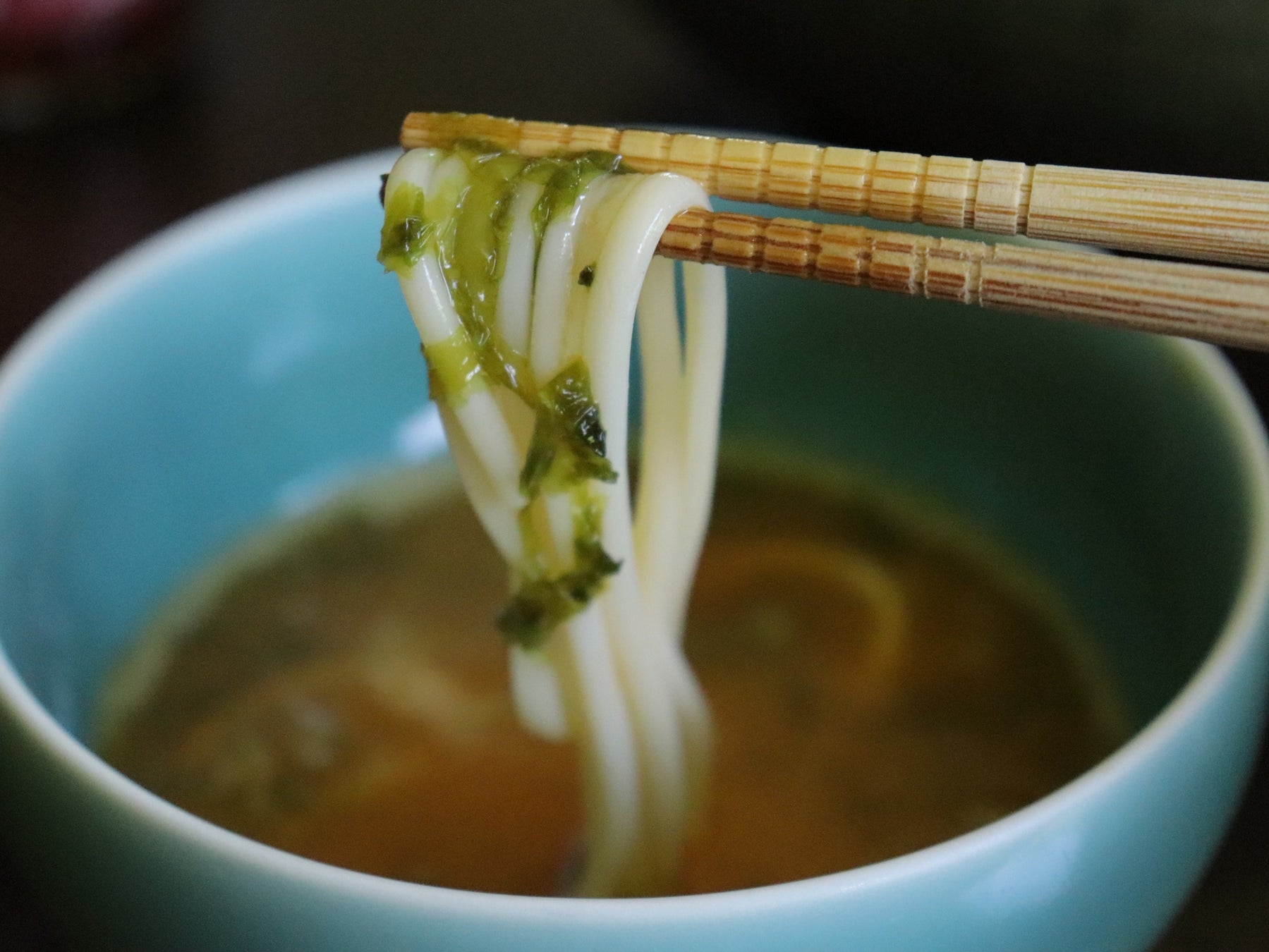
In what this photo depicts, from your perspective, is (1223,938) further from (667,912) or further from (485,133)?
(485,133)

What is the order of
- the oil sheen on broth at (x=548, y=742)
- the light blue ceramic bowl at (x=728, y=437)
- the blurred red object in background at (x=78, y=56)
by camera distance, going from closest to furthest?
1. the light blue ceramic bowl at (x=728, y=437)
2. the oil sheen on broth at (x=548, y=742)
3. the blurred red object in background at (x=78, y=56)

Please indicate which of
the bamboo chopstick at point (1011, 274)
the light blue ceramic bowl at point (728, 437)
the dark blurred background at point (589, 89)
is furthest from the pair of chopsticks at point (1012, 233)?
the dark blurred background at point (589, 89)

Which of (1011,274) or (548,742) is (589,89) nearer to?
(548,742)

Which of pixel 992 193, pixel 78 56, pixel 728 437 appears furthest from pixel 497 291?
pixel 78 56

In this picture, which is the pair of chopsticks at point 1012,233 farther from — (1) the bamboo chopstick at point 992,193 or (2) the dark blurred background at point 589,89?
(2) the dark blurred background at point 589,89

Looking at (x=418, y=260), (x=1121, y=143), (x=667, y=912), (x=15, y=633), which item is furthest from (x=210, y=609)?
(x=1121, y=143)
